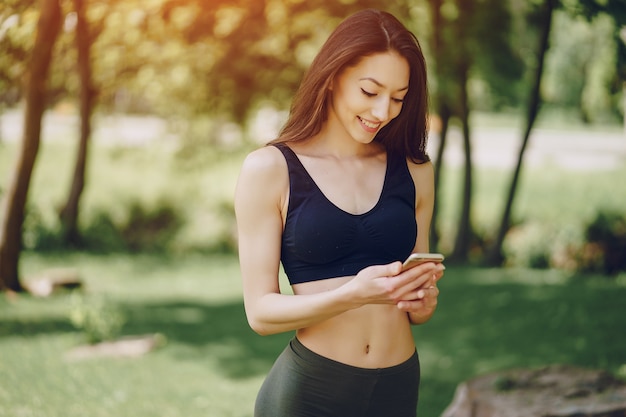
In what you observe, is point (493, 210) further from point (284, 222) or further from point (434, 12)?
point (284, 222)

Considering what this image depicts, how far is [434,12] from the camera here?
41.1 ft

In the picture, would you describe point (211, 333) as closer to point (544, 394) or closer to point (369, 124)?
point (544, 394)

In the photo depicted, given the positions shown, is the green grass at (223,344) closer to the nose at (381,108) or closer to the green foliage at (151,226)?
the green foliage at (151,226)

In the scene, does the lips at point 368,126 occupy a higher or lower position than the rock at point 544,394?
higher

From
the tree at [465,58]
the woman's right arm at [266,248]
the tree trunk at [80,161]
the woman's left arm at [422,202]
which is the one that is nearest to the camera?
the woman's right arm at [266,248]

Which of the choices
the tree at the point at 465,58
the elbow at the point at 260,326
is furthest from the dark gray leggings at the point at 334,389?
the tree at the point at 465,58

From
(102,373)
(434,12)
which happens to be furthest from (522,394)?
(434,12)

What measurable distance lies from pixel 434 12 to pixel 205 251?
21.1 ft

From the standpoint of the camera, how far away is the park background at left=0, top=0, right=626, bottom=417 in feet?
23.4

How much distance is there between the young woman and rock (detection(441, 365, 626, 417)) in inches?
77.2

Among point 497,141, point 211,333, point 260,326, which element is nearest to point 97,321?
point 211,333

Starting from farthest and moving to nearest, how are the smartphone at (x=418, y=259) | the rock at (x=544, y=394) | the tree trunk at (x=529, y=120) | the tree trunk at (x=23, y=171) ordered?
the tree trunk at (x=529, y=120)
the tree trunk at (x=23, y=171)
the rock at (x=544, y=394)
the smartphone at (x=418, y=259)

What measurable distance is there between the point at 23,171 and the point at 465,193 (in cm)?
706

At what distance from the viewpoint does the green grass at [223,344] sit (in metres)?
6.39
